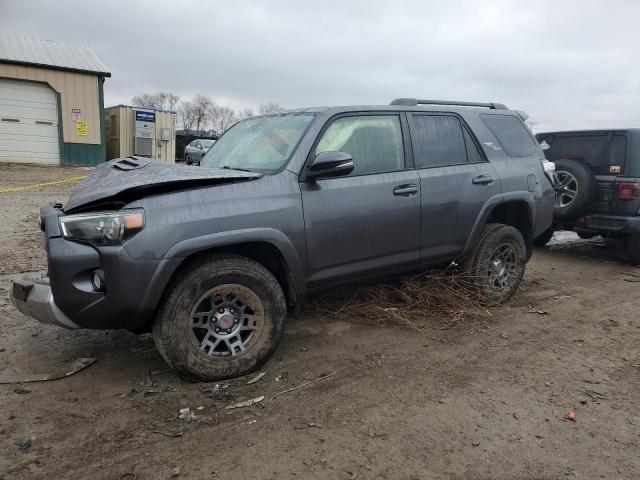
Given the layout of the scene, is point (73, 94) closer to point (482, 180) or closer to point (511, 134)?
point (511, 134)

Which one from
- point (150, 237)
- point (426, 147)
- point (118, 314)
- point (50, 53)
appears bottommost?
point (118, 314)

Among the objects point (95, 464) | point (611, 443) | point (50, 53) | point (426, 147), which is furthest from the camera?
point (50, 53)

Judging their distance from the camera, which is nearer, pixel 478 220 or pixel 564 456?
pixel 564 456

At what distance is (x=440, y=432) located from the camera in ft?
9.34

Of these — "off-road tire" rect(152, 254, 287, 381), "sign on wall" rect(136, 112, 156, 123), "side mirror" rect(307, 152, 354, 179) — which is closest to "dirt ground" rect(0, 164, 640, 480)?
"off-road tire" rect(152, 254, 287, 381)

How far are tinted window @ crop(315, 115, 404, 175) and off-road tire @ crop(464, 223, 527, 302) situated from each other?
1.25 m

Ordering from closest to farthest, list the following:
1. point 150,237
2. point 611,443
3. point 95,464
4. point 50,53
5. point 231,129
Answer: point 95,464 < point 611,443 < point 150,237 < point 231,129 < point 50,53

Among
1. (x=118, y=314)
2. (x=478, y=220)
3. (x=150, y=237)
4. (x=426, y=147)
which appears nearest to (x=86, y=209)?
(x=150, y=237)

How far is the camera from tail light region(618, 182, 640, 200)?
22.6 feet

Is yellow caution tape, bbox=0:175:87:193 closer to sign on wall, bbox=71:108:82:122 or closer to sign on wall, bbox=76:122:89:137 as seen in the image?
sign on wall, bbox=76:122:89:137

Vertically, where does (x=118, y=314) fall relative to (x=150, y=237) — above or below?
below

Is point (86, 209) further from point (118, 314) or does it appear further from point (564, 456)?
point (564, 456)

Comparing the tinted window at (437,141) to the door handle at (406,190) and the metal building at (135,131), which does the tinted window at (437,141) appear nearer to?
the door handle at (406,190)

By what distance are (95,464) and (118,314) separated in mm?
839
